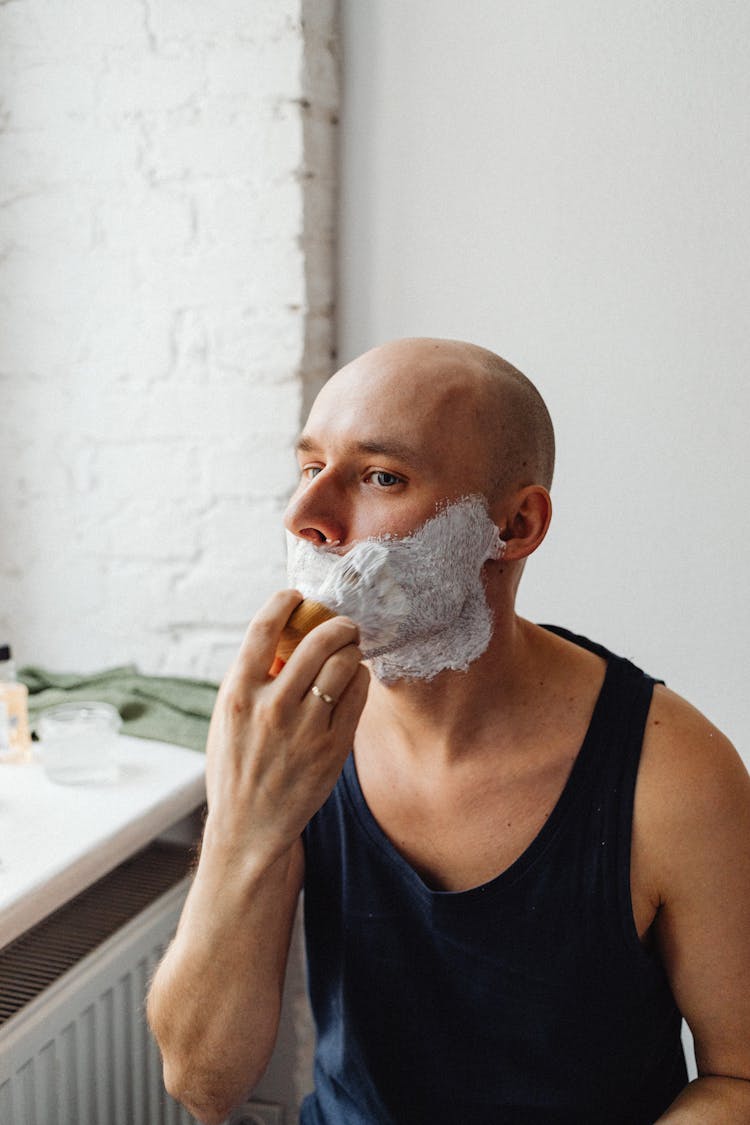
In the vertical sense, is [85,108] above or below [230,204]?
above

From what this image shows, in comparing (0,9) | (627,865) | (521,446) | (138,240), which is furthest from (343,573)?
(0,9)

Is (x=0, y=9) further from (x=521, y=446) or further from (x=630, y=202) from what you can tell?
(x=521, y=446)

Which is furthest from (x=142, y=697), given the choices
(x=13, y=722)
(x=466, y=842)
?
(x=466, y=842)

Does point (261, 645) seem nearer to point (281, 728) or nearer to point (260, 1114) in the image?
point (281, 728)

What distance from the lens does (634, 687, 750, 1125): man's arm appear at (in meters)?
0.99

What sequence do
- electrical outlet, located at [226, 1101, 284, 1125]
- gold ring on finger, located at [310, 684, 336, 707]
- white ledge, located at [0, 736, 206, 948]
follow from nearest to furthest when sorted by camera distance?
gold ring on finger, located at [310, 684, 336, 707] → white ledge, located at [0, 736, 206, 948] → electrical outlet, located at [226, 1101, 284, 1125]

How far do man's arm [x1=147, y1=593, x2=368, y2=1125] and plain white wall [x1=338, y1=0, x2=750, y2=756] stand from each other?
69cm

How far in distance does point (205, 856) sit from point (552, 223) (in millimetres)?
1000

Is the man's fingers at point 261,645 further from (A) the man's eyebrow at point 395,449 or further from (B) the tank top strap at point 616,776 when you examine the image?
(B) the tank top strap at point 616,776

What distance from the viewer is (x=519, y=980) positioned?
1.06 meters

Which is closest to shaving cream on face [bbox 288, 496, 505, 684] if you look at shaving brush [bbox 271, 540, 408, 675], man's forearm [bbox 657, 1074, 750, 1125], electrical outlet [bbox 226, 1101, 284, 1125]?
shaving brush [bbox 271, 540, 408, 675]

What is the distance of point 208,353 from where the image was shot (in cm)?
169

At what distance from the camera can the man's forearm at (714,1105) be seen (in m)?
0.97

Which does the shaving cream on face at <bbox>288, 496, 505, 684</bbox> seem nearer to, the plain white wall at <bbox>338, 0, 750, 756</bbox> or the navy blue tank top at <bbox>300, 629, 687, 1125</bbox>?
the navy blue tank top at <bbox>300, 629, 687, 1125</bbox>
